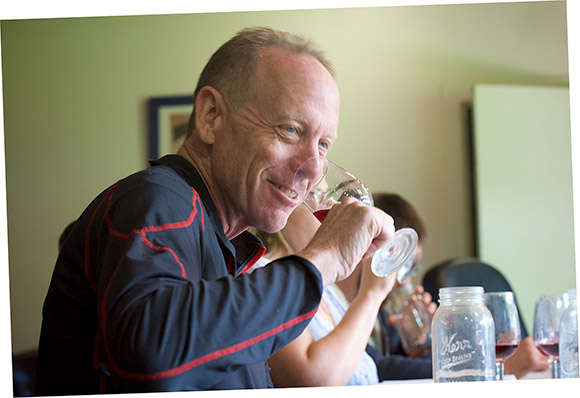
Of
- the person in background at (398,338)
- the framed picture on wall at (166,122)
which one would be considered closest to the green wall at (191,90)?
the framed picture on wall at (166,122)

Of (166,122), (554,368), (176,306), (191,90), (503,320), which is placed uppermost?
(191,90)

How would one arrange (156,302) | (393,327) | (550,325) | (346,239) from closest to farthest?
1. (156,302)
2. (346,239)
3. (550,325)
4. (393,327)

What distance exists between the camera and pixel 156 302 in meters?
0.63

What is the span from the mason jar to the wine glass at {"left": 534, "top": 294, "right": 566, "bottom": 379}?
1.18 feet

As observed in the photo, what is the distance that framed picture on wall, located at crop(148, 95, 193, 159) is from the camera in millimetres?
3145

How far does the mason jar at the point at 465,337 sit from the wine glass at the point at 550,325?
36cm

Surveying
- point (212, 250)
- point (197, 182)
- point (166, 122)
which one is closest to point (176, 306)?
point (212, 250)

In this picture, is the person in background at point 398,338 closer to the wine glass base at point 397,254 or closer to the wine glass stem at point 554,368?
the wine glass stem at point 554,368

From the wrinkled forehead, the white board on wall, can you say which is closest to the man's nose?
the wrinkled forehead

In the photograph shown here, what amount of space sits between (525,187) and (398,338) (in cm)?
111

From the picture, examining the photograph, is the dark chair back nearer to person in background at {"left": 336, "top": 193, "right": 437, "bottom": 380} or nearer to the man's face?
person in background at {"left": 336, "top": 193, "right": 437, "bottom": 380}

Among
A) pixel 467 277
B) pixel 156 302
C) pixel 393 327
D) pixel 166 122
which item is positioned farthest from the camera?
pixel 166 122

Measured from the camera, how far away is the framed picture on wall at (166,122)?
3.14 meters

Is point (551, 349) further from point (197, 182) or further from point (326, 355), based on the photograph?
point (197, 182)
